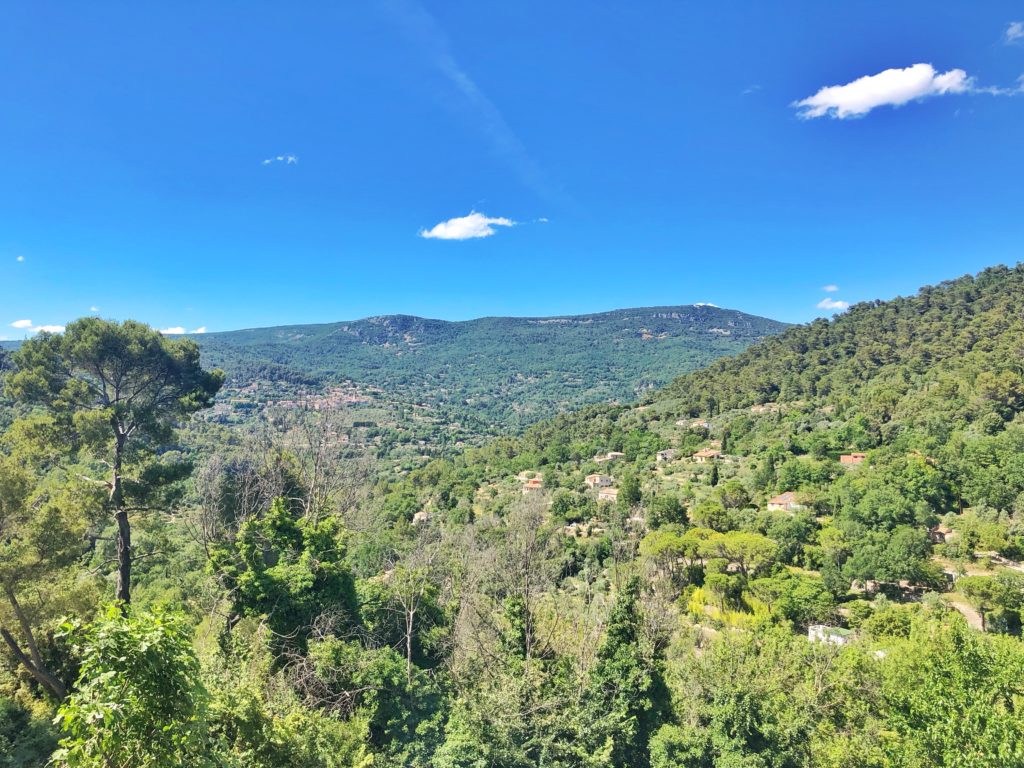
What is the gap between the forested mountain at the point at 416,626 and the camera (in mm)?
8047

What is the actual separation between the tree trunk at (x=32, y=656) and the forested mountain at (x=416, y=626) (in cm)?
7

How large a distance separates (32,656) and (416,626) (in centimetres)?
883

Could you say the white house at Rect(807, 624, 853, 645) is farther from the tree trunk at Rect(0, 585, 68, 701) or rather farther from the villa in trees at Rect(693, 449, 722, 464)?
the villa in trees at Rect(693, 449, 722, 464)

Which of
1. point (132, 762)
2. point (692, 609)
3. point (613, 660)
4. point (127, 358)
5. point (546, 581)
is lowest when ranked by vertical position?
point (692, 609)

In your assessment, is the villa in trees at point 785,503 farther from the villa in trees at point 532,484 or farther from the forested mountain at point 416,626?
the villa in trees at point 532,484

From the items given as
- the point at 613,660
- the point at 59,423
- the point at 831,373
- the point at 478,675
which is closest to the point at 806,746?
the point at 613,660

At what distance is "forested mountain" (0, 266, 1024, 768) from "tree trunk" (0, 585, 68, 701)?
68 mm

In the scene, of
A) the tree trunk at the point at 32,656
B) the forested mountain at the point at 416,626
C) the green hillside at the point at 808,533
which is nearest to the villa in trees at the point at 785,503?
the green hillside at the point at 808,533

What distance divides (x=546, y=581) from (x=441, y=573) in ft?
16.0

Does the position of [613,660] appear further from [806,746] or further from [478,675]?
[806,746]

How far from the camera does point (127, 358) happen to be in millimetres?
14367

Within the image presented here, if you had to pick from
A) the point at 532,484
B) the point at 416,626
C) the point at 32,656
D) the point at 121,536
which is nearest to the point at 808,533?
the point at 532,484

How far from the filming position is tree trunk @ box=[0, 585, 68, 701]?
9125 millimetres

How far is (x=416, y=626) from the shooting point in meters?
15.0
